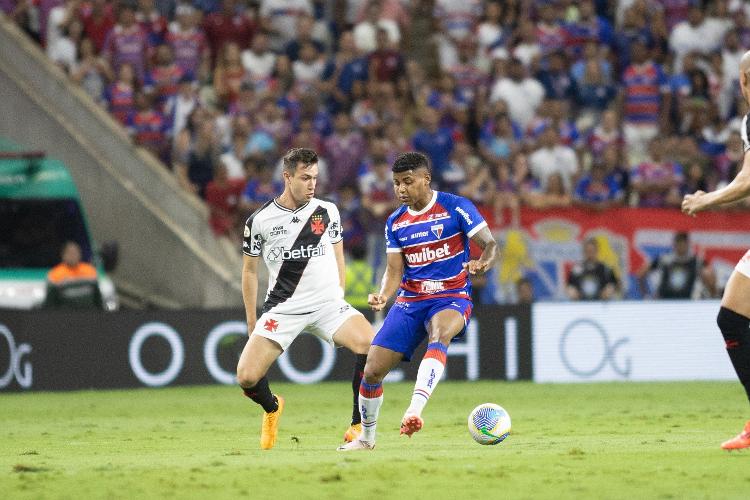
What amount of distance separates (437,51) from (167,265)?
19.3ft

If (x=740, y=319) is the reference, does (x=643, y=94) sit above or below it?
above

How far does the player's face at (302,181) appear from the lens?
37.6ft

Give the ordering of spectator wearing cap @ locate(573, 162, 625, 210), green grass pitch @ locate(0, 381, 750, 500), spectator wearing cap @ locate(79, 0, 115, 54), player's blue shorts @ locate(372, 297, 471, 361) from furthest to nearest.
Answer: spectator wearing cap @ locate(79, 0, 115, 54)
spectator wearing cap @ locate(573, 162, 625, 210)
player's blue shorts @ locate(372, 297, 471, 361)
green grass pitch @ locate(0, 381, 750, 500)

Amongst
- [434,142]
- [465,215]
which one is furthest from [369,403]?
[434,142]

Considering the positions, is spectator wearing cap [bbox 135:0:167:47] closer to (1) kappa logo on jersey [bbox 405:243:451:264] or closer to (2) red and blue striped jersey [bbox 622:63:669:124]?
(2) red and blue striped jersey [bbox 622:63:669:124]

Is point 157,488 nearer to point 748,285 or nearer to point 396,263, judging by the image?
point 396,263

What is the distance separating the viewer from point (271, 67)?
2281 centimetres

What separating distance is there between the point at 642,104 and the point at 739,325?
12.7 meters

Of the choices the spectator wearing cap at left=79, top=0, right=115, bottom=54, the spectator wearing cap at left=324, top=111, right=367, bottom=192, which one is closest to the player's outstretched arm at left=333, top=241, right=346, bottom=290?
the spectator wearing cap at left=324, top=111, right=367, bottom=192

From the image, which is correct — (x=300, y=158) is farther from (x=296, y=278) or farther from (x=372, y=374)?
(x=372, y=374)

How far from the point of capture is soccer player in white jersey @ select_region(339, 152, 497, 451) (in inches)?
428

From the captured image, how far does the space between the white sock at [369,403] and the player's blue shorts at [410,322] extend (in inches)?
13.0

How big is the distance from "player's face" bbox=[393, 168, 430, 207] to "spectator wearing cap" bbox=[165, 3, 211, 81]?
40.8 feet

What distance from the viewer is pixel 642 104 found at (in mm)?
22172
